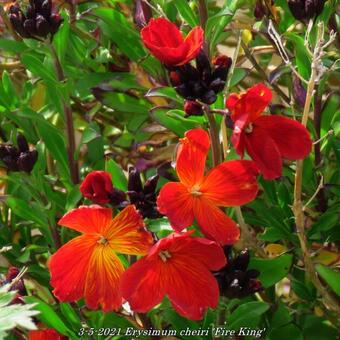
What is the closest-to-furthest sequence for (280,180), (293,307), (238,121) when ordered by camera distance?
(238,121) < (280,180) < (293,307)

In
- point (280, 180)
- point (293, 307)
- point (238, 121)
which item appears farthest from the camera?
point (293, 307)

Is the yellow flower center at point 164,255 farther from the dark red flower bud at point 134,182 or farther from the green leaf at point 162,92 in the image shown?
the green leaf at point 162,92

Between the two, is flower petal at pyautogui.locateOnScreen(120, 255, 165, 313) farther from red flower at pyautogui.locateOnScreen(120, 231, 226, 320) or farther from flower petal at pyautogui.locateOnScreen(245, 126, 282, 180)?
flower petal at pyautogui.locateOnScreen(245, 126, 282, 180)

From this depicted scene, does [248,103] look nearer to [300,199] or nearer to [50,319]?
[300,199]

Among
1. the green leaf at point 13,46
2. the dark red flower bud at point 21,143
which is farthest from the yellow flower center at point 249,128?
the green leaf at point 13,46

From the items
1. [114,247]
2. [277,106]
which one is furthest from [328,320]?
[114,247]

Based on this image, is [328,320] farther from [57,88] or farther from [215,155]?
[57,88]

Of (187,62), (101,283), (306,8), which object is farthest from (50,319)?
(306,8)
